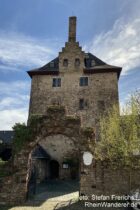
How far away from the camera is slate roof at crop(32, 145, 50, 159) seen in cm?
→ 2631

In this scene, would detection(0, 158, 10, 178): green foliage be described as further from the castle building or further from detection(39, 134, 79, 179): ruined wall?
the castle building

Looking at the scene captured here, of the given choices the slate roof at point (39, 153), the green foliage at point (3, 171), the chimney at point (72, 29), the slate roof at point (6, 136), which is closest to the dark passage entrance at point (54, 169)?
the slate roof at point (39, 153)

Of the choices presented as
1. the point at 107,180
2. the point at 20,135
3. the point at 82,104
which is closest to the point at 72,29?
the point at 82,104

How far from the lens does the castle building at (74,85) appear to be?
104 ft

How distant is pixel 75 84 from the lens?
109 feet

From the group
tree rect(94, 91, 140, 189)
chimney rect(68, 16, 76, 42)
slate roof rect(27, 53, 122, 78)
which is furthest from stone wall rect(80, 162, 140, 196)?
chimney rect(68, 16, 76, 42)

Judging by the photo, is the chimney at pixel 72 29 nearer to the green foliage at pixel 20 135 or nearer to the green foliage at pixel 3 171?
the green foliage at pixel 20 135

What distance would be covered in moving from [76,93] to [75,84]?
1.29 metres

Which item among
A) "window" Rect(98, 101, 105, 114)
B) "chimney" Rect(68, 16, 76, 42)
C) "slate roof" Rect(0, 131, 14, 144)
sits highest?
"chimney" Rect(68, 16, 76, 42)

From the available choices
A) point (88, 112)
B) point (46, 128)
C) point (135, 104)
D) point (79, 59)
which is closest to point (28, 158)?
point (46, 128)

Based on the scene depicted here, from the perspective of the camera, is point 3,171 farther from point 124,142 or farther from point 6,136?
point 6,136

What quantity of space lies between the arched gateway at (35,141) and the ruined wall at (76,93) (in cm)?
1610

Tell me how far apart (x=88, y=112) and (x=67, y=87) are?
4.55 m

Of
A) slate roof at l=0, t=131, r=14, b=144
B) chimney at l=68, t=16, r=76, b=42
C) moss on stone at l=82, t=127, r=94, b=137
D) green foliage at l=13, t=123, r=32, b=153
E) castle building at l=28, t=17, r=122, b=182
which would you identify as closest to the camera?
green foliage at l=13, t=123, r=32, b=153
